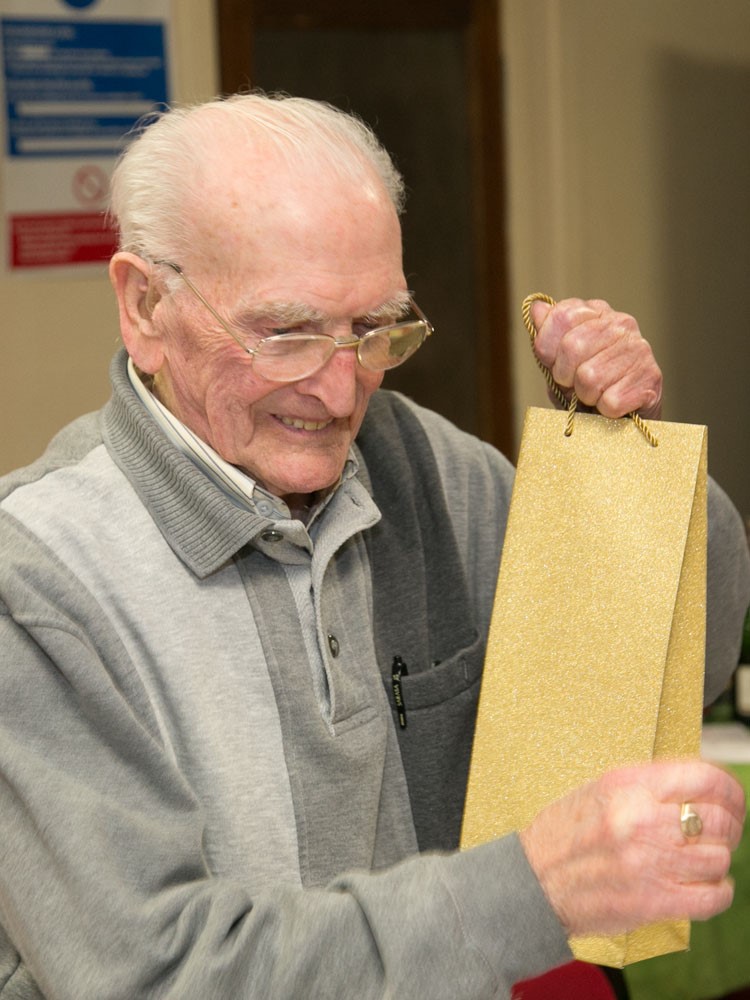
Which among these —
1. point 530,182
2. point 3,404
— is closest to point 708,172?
point 530,182

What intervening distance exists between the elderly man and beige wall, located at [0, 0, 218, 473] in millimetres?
1616

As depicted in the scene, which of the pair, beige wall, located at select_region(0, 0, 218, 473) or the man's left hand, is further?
beige wall, located at select_region(0, 0, 218, 473)

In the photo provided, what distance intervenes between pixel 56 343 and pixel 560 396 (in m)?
1.86

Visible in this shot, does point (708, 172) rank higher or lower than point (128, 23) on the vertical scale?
lower

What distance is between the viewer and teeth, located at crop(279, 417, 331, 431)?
1.20 m

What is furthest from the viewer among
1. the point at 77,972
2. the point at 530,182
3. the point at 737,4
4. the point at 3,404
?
the point at 737,4

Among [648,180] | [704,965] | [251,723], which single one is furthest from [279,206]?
[648,180]

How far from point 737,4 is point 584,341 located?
320 centimetres

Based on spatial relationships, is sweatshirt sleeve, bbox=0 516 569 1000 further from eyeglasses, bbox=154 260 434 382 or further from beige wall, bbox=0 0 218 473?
beige wall, bbox=0 0 218 473

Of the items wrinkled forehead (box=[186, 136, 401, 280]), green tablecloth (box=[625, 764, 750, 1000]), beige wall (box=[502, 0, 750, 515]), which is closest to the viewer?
wrinkled forehead (box=[186, 136, 401, 280])

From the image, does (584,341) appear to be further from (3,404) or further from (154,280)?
(3,404)

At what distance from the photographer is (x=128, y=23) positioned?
2.92 metres

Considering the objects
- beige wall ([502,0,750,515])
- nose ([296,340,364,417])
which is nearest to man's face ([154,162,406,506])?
nose ([296,340,364,417])

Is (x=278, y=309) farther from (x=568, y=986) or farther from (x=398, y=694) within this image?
(x=568, y=986)
